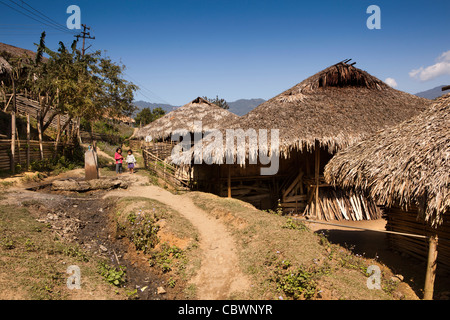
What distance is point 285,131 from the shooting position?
9.19 meters

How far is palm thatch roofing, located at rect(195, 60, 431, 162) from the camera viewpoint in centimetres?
914

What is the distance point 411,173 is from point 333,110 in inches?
225

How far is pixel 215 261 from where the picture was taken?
19.0 ft

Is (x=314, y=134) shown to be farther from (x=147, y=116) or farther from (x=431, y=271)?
(x=147, y=116)

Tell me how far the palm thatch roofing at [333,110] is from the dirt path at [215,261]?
8.77 ft

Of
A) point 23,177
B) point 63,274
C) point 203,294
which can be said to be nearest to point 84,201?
point 23,177

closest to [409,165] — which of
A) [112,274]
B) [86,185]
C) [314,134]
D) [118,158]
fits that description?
[314,134]

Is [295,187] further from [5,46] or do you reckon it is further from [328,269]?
[5,46]

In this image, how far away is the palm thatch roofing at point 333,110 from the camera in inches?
360

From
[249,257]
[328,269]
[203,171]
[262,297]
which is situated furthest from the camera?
[203,171]

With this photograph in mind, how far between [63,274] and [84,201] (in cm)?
466

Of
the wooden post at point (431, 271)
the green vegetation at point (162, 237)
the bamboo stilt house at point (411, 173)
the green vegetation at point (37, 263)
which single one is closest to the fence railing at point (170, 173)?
the green vegetation at point (162, 237)

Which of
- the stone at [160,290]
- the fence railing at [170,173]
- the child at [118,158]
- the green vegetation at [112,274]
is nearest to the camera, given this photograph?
the green vegetation at [112,274]

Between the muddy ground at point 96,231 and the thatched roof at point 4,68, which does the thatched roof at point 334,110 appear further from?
the thatched roof at point 4,68
